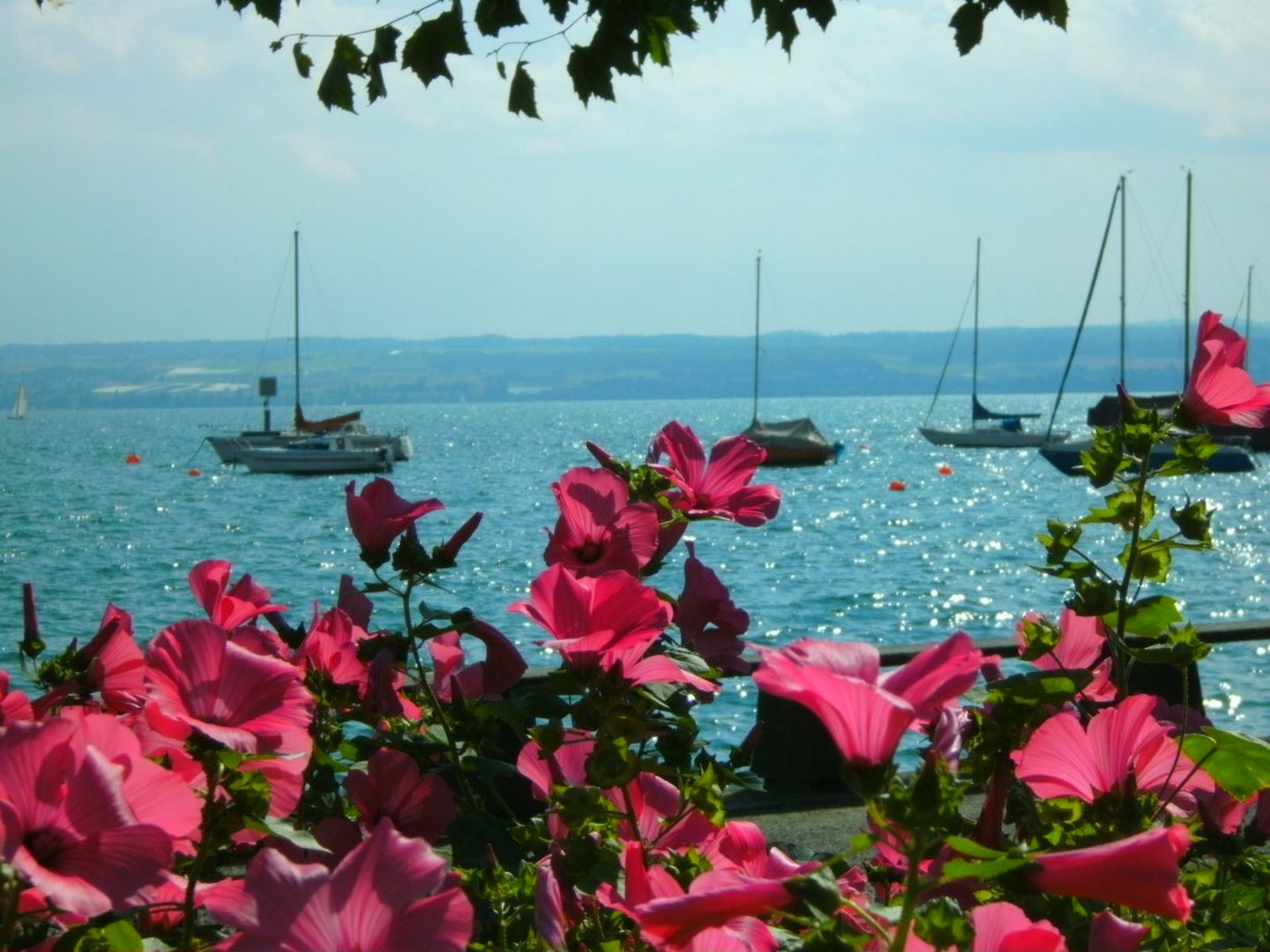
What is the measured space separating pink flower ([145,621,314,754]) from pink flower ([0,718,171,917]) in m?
0.20

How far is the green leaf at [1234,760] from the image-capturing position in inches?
50.0

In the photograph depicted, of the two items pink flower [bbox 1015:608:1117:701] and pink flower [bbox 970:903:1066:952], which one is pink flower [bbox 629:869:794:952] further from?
pink flower [bbox 1015:608:1117:701]

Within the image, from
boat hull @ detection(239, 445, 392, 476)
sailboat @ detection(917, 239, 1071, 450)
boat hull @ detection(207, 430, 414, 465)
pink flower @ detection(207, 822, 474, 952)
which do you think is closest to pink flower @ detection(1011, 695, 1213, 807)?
pink flower @ detection(207, 822, 474, 952)

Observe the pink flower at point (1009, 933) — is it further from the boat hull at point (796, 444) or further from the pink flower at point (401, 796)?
the boat hull at point (796, 444)

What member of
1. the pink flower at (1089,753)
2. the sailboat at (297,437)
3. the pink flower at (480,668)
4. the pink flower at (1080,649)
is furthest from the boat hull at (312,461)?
the pink flower at (1089,753)

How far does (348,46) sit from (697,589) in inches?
107

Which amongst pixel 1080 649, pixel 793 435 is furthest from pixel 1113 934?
pixel 793 435

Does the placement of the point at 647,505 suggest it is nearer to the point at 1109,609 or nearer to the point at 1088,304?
the point at 1109,609

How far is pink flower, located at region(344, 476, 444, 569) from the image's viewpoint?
1554 millimetres

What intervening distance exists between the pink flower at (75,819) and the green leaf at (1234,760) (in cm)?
83

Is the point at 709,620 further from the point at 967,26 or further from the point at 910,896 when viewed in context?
the point at 967,26

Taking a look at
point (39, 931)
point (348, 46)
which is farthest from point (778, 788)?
point (39, 931)

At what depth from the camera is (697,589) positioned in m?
1.56

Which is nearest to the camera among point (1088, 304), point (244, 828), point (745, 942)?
point (745, 942)
